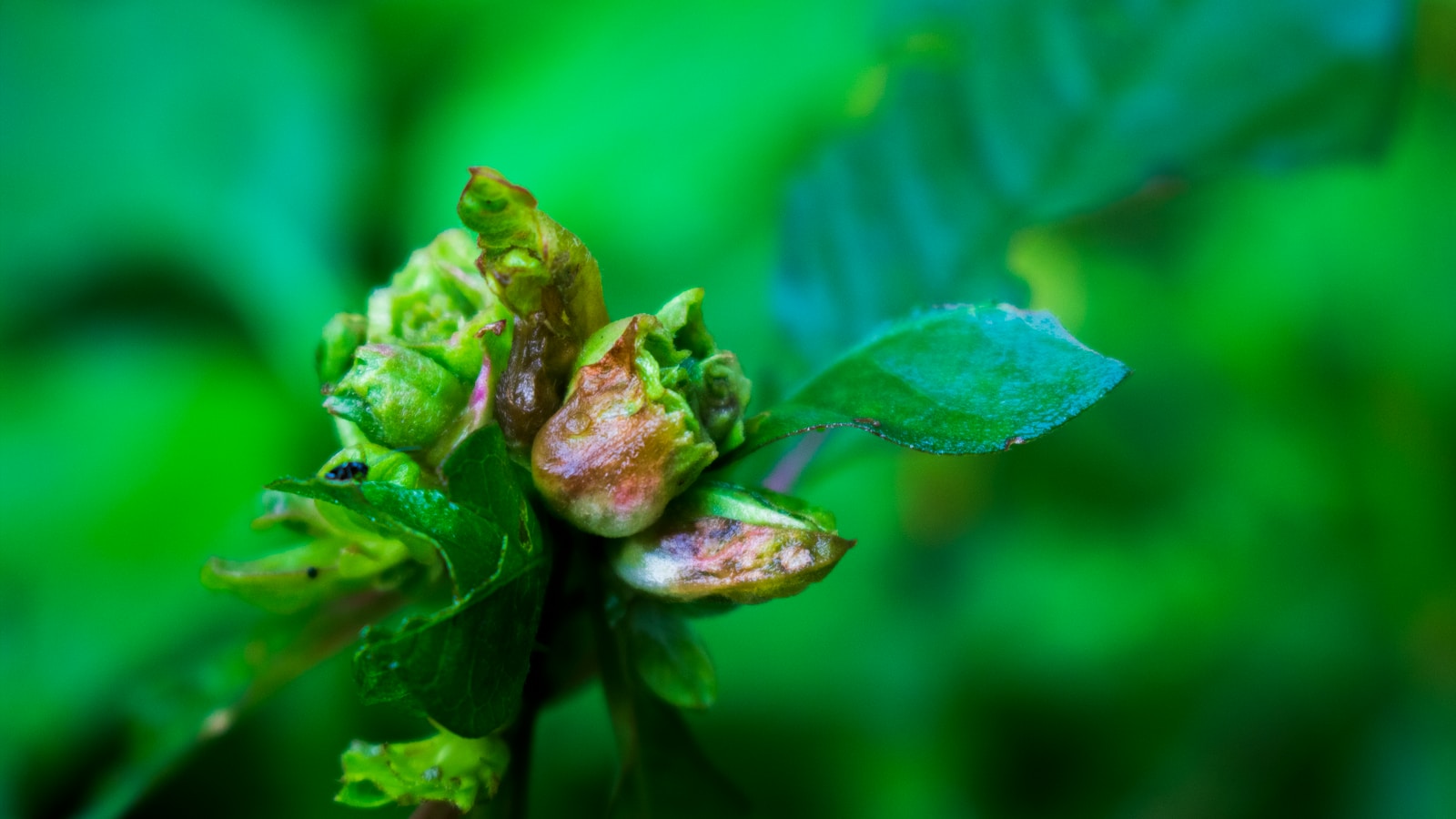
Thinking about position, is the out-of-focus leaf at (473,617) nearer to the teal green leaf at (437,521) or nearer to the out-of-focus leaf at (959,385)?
the teal green leaf at (437,521)

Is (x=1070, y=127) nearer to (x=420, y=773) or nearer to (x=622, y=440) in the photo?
(x=622, y=440)

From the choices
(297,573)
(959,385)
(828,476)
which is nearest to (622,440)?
(959,385)

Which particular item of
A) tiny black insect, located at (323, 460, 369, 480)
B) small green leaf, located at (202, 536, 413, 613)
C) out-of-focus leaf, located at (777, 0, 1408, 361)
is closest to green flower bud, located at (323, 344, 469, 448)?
tiny black insect, located at (323, 460, 369, 480)

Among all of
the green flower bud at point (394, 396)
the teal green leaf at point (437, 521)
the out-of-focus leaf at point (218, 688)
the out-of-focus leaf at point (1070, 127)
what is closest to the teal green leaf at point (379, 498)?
the teal green leaf at point (437, 521)

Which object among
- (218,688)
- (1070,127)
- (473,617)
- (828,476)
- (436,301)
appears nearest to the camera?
(473,617)

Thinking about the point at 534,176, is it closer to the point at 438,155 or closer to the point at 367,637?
the point at 438,155

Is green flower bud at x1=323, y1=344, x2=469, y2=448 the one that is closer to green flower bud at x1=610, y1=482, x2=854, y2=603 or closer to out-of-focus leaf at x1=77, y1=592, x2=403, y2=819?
green flower bud at x1=610, y1=482, x2=854, y2=603
